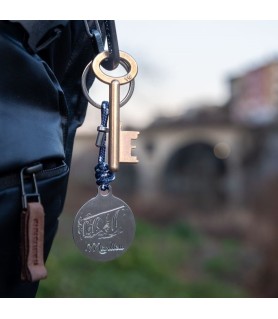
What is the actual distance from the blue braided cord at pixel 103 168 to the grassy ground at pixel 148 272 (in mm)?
5228

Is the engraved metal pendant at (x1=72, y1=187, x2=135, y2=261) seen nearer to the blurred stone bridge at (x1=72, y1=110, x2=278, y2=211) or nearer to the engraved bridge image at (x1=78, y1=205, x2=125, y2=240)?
the engraved bridge image at (x1=78, y1=205, x2=125, y2=240)

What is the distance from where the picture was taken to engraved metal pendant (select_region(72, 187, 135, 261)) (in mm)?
803

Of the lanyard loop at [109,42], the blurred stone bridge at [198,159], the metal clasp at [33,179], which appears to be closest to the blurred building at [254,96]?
the blurred stone bridge at [198,159]

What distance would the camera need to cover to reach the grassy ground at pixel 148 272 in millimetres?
7137

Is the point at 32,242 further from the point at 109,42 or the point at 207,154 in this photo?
the point at 207,154

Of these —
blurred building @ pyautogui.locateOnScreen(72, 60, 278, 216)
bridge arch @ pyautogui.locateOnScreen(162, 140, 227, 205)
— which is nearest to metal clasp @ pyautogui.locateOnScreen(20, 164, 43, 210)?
blurred building @ pyautogui.locateOnScreen(72, 60, 278, 216)

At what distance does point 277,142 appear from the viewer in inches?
488

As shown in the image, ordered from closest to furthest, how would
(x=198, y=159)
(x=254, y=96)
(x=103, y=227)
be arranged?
1. (x=103, y=227)
2. (x=254, y=96)
3. (x=198, y=159)

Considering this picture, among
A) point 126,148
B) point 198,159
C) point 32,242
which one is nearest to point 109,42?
point 126,148

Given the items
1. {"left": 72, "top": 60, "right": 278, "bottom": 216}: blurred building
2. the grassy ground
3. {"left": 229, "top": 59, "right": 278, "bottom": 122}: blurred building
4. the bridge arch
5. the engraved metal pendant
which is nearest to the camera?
the engraved metal pendant

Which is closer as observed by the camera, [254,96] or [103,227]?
[103,227]

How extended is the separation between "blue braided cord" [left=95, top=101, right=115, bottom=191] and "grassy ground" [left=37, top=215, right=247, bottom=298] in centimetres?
523

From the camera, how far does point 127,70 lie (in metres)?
0.79

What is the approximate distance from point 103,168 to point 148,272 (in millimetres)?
7364
